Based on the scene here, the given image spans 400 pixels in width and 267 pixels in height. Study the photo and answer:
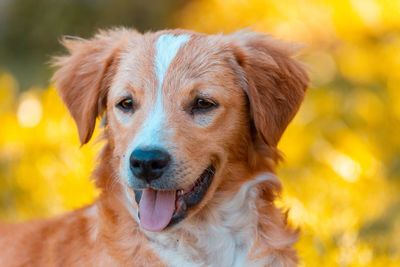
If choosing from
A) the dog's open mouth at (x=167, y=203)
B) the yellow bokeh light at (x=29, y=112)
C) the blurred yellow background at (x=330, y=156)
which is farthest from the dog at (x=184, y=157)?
the yellow bokeh light at (x=29, y=112)

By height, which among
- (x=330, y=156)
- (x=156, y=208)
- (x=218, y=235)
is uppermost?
(x=156, y=208)

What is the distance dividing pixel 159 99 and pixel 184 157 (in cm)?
45

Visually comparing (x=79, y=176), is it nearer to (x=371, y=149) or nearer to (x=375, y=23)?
(x=371, y=149)

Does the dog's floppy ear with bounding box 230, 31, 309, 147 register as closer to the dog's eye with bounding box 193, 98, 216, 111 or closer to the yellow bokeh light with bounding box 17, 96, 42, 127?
the dog's eye with bounding box 193, 98, 216, 111

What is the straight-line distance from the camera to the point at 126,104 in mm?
4113

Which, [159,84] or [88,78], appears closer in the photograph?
[159,84]

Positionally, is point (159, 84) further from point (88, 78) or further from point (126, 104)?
point (88, 78)

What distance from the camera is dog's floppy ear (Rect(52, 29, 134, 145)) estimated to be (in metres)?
4.32

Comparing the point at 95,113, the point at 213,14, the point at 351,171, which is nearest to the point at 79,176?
the point at 95,113

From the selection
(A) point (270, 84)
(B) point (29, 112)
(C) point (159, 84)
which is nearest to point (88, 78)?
(C) point (159, 84)

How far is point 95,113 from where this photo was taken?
436 centimetres

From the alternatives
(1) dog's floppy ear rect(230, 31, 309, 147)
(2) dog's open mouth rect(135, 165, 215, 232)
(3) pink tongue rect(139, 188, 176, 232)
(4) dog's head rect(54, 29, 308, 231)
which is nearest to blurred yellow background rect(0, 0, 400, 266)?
(1) dog's floppy ear rect(230, 31, 309, 147)

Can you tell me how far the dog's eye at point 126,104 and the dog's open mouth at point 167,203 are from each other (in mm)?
545

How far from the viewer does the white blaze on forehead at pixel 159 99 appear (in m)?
3.71
